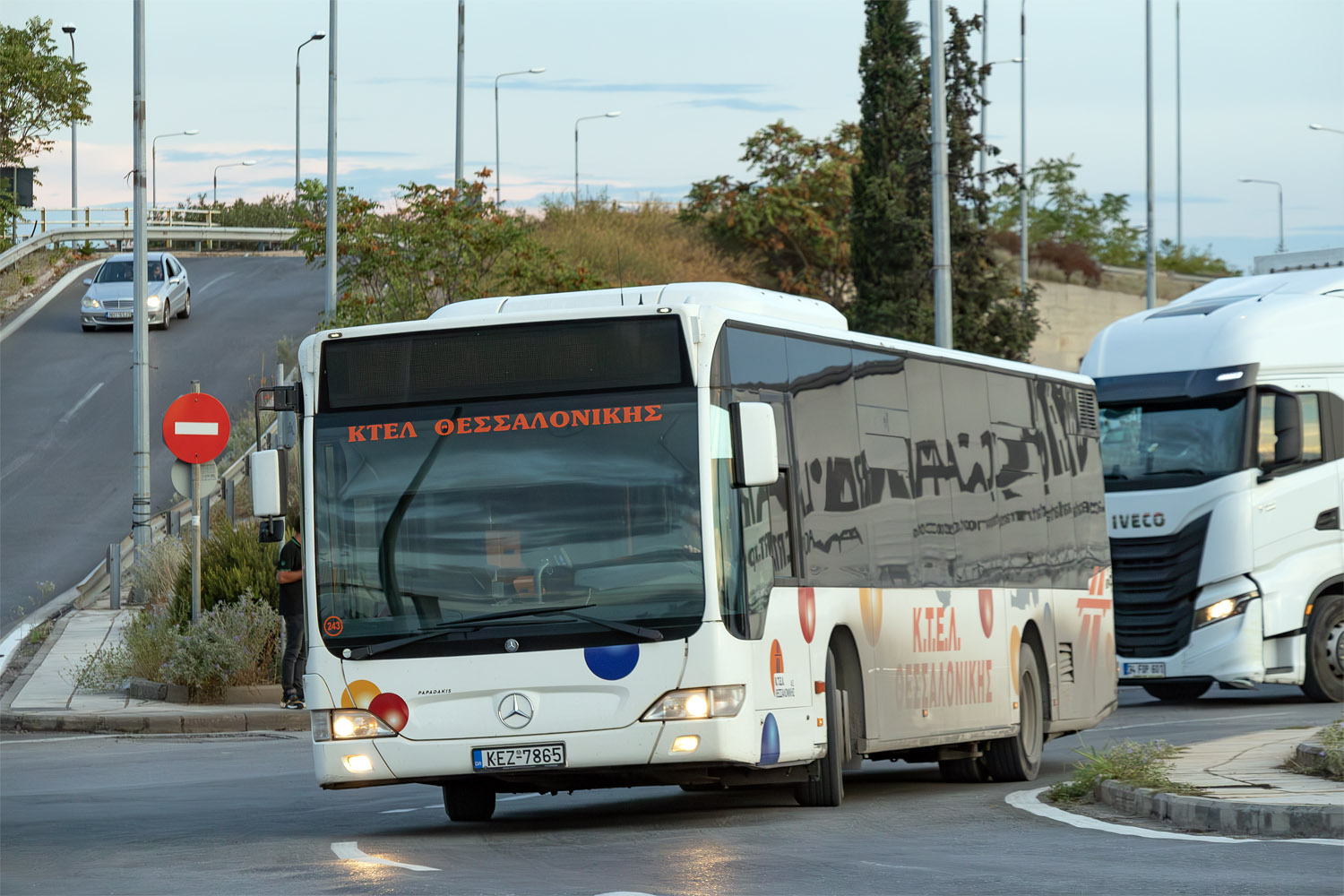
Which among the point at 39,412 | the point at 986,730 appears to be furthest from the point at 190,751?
the point at 39,412

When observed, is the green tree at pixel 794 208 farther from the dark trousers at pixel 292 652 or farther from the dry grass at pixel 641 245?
the dark trousers at pixel 292 652

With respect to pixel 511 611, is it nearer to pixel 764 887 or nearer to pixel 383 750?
pixel 383 750

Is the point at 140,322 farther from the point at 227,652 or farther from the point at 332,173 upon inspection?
the point at 332,173

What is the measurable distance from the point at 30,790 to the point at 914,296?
33.0m

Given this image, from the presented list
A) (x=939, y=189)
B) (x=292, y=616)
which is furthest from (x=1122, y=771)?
(x=939, y=189)

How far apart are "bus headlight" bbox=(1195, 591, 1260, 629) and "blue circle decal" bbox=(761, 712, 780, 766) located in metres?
10.2

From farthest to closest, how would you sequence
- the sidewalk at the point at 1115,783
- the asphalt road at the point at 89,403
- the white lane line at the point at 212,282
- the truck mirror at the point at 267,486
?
the white lane line at the point at 212,282 < the asphalt road at the point at 89,403 < the truck mirror at the point at 267,486 < the sidewalk at the point at 1115,783

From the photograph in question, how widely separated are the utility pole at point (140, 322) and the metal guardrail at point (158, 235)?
2730cm

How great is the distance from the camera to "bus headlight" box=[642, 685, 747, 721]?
11.1 m

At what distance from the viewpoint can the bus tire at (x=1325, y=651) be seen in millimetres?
20859

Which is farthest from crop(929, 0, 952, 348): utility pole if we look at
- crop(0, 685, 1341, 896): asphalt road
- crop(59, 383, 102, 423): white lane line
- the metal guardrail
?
the metal guardrail

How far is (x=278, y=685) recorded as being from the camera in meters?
22.8

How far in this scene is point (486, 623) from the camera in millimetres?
11281

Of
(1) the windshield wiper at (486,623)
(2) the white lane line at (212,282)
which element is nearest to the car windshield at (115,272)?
(2) the white lane line at (212,282)
